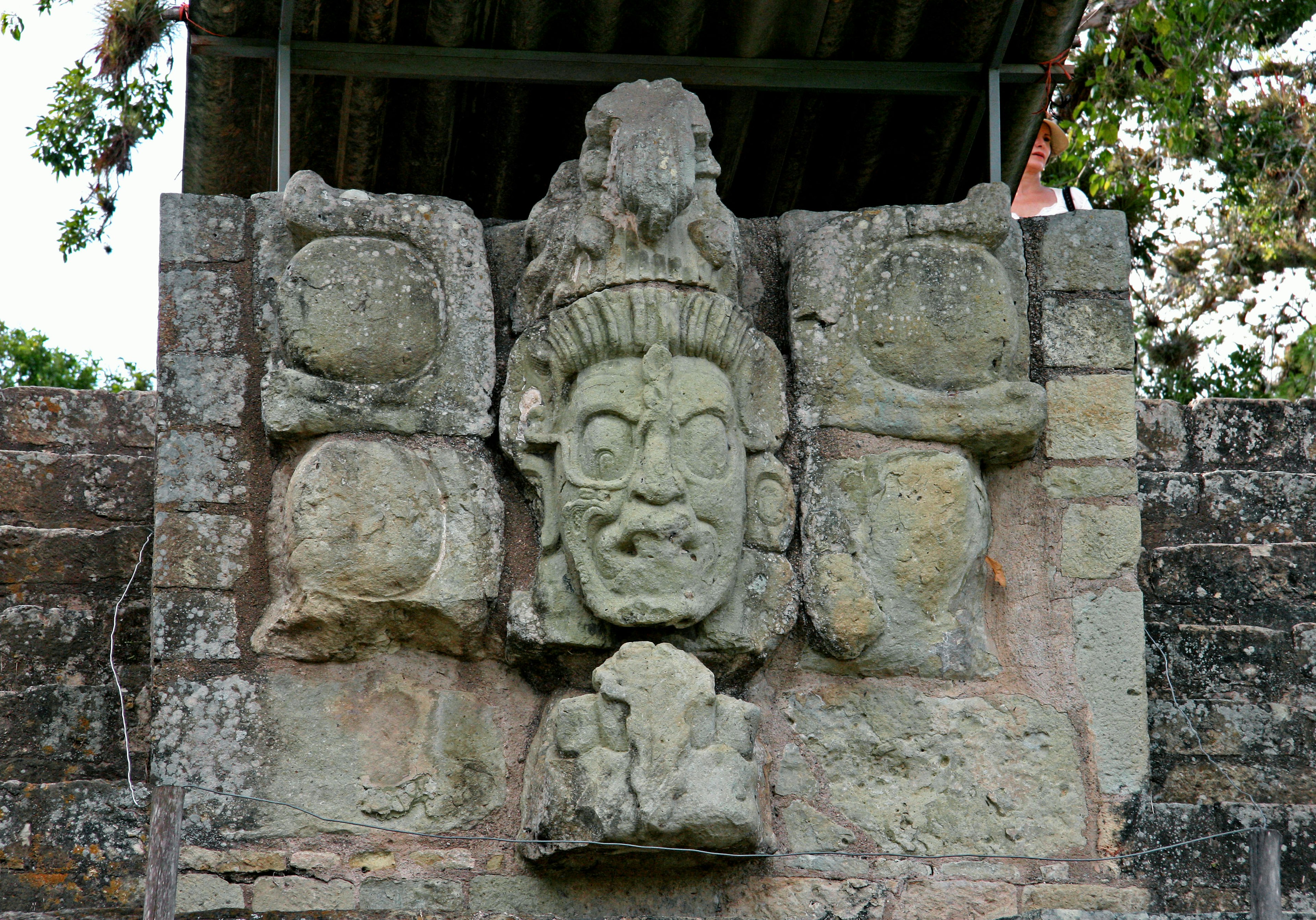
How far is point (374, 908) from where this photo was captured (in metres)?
3.74

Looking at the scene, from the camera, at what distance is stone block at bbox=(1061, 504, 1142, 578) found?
4.12 metres

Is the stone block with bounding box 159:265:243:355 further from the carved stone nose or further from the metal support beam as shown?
the carved stone nose

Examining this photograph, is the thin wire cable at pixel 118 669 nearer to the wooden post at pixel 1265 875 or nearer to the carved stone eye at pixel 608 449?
the carved stone eye at pixel 608 449

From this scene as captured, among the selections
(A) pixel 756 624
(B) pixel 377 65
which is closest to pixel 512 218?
(B) pixel 377 65

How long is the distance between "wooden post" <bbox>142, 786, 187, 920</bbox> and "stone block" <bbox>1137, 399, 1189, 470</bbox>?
10.8 ft

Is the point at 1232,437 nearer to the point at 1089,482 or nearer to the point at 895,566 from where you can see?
the point at 1089,482

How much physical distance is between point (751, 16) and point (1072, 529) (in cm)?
174

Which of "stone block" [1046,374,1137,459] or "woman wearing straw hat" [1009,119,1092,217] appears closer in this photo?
"stone block" [1046,374,1137,459]

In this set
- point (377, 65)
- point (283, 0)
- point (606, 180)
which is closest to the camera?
point (606, 180)

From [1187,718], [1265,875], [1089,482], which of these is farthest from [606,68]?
[1265,875]

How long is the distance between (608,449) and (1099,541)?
1336mm

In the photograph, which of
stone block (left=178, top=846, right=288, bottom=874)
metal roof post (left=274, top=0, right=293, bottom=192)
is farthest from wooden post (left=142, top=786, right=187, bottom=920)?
metal roof post (left=274, top=0, right=293, bottom=192)

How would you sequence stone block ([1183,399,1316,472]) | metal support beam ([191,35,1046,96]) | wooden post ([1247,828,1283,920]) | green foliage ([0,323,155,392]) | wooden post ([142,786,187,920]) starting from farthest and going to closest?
green foliage ([0,323,155,392]) < stone block ([1183,399,1316,472]) < metal support beam ([191,35,1046,96]) < wooden post ([1247,828,1283,920]) < wooden post ([142,786,187,920])

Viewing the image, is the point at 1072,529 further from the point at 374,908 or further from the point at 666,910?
the point at 374,908
